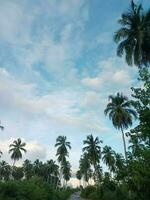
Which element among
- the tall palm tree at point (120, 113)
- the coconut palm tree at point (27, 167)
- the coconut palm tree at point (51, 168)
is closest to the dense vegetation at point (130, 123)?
the tall palm tree at point (120, 113)

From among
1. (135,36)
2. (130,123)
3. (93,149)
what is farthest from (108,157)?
(135,36)

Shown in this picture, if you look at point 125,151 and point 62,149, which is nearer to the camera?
point 125,151

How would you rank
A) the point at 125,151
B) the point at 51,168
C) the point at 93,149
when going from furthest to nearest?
the point at 51,168 < the point at 93,149 < the point at 125,151

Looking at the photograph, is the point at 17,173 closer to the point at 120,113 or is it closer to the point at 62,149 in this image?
the point at 62,149

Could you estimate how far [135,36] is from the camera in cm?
3456

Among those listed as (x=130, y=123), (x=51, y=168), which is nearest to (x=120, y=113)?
(x=130, y=123)

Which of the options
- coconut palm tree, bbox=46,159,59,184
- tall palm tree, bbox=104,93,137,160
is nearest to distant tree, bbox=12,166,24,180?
coconut palm tree, bbox=46,159,59,184

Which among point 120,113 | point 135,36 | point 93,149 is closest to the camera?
point 135,36

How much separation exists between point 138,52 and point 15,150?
73.1 metres

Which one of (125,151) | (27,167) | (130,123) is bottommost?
(125,151)

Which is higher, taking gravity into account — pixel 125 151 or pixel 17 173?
pixel 17 173

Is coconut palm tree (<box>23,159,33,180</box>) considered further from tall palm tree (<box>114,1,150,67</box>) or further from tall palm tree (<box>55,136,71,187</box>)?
tall palm tree (<box>114,1,150,67</box>)

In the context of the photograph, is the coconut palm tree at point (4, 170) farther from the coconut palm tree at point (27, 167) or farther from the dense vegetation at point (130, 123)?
Result: the dense vegetation at point (130, 123)

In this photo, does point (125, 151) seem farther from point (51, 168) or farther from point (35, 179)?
point (51, 168)
